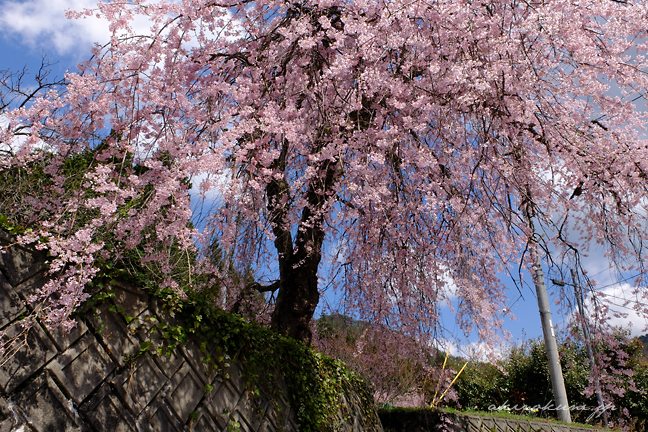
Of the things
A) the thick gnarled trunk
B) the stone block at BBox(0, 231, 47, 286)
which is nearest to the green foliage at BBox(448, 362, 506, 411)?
the thick gnarled trunk

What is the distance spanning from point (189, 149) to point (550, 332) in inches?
281

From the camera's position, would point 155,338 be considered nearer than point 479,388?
Yes

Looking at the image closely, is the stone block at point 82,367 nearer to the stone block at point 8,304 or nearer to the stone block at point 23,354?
the stone block at point 23,354

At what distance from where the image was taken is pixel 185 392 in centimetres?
379

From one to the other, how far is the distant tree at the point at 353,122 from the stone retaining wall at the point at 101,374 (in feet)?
0.81

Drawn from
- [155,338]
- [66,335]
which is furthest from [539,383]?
[66,335]

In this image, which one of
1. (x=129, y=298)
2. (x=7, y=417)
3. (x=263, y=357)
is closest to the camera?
(x=7, y=417)

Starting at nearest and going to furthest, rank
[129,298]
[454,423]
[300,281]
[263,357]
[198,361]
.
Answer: [129,298] → [198,361] → [263,357] → [300,281] → [454,423]

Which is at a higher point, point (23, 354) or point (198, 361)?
point (198, 361)

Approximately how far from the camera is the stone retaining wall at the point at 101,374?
9.74 feet

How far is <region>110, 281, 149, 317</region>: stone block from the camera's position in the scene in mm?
3573

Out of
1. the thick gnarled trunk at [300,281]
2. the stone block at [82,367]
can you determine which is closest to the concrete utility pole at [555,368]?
the thick gnarled trunk at [300,281]

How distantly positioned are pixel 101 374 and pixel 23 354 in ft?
1.89

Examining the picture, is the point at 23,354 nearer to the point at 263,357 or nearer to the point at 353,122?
the point at 263,357
